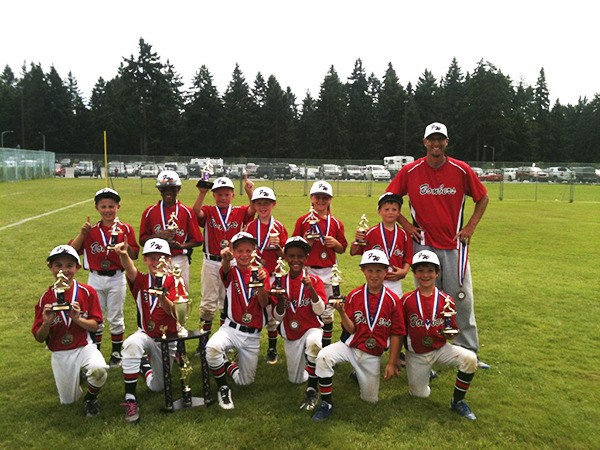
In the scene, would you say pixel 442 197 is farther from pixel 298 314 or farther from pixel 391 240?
pixel 298 314

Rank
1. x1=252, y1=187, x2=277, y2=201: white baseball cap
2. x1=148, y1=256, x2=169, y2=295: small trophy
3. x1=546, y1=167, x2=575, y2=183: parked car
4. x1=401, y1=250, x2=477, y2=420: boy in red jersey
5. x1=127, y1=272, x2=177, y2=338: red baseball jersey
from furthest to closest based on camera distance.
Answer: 1. x1=546, y1=167, x2=575, y2=183: parked car
2. x1=252, y1=187, x2=277, y2=201: white baseball cap
3. x1=127, y1=272, x2=177, y2=338: red baseball jersey
4. x1=401, y1=250, x2=477, y2=420: boy in red jersey
5. x1=148, y1=256, x2=169, y2=295: small trophy

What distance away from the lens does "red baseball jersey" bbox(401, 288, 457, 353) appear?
4.96 metres

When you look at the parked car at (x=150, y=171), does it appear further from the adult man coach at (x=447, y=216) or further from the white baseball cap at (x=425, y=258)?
the white baseball cap at (x=425, y=258)

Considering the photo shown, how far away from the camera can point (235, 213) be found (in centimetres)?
672

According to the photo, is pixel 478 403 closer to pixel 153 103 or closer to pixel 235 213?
pixel 235 213

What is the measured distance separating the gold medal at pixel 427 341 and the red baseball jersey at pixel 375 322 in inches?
8.5

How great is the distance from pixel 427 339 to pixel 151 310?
286 centimetres

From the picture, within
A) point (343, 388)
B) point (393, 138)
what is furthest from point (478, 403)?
point (393, 138)

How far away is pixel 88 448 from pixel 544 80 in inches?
4524

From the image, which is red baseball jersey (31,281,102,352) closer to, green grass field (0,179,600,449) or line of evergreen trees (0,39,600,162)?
green grass field (0,179,600,449)

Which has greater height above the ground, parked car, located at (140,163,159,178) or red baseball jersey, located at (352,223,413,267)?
parked car, located at (140,163,159,178)

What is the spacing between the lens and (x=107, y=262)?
19.6ft

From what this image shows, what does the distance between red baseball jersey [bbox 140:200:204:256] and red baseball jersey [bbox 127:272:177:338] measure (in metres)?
1.07

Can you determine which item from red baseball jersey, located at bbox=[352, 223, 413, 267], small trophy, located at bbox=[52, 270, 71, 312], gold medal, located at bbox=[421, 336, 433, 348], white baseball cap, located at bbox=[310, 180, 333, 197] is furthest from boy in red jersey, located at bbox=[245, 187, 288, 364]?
small trophy, located at bbox=[52, 270, 71, 312]
